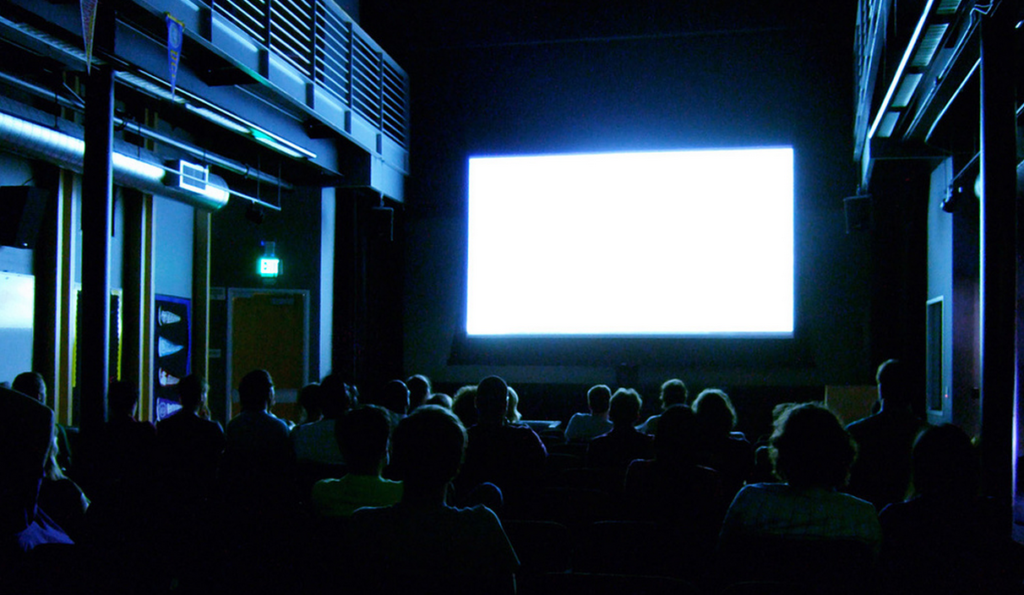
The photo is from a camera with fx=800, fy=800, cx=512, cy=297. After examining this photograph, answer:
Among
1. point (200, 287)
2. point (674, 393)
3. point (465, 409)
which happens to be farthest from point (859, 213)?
point (200, 287)

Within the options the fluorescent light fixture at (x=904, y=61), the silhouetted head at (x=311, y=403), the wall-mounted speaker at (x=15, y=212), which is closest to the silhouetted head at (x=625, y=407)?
the silhouetted head at (x=311, y=403)

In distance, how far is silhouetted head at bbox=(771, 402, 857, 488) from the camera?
231cm

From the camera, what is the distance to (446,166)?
1027 cm

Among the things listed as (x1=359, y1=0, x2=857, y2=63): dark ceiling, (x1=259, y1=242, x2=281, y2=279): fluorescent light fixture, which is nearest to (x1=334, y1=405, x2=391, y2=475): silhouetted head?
(x1=259, y1=242, x2=281, y2=279): fluorescent light fixture

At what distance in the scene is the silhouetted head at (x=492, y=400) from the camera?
3.82 metres

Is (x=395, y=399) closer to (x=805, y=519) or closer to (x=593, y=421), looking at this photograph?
(x=593, y=421)

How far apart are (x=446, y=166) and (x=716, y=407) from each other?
668 centimetres

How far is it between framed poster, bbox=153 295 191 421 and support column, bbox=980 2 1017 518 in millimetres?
6631

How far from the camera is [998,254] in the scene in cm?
321

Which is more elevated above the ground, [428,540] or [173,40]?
[173,40]

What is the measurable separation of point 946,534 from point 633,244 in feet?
23.5

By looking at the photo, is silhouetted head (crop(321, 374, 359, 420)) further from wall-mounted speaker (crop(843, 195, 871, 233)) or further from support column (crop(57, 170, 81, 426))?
wall-mounted speaker (crop(843, 195, 871, 233))

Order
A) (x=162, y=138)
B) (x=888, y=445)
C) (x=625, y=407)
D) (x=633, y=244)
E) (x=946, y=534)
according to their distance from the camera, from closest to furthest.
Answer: (x=946, y=534) < (x=888, y=445) < (x=625, y=407) < (x=162, y=138) < (x=633, y=244)

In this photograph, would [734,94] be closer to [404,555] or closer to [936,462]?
[936,462]
